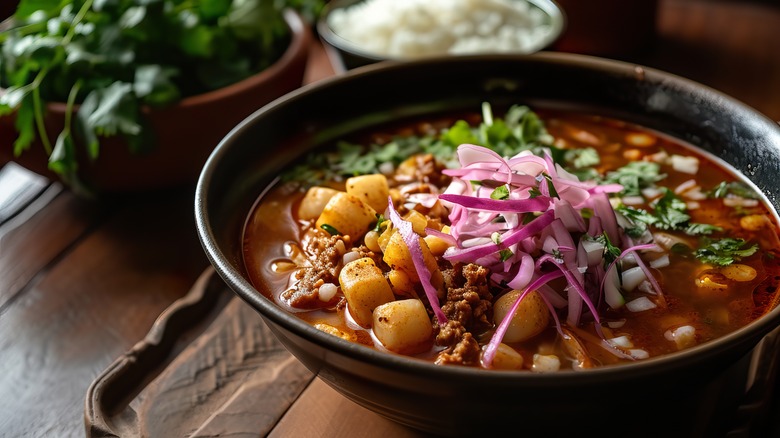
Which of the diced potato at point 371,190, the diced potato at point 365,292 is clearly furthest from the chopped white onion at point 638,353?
the diced potato at point 371,190

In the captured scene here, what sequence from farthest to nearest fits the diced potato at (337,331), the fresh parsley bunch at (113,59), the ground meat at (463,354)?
the fresh parsley bunch at (113,59) → the diced potato at (337,331) → the ground meat at (463,354)

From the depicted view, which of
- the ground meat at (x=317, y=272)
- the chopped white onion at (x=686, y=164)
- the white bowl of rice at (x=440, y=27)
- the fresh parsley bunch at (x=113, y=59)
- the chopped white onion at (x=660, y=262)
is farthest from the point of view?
the white bowl of rice at (x=440, y=27)

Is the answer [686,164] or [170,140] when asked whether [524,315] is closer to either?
[686,164]

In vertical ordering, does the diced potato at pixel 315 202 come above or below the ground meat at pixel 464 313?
below

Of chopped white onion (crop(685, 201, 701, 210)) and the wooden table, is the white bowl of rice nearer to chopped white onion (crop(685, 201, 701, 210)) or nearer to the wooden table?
the wooden table

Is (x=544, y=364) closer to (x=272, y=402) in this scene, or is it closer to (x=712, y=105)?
(x=272, y=402)

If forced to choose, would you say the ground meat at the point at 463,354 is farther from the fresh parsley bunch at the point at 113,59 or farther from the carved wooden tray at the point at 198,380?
the fresh parsley bunch at the point at 113,59
